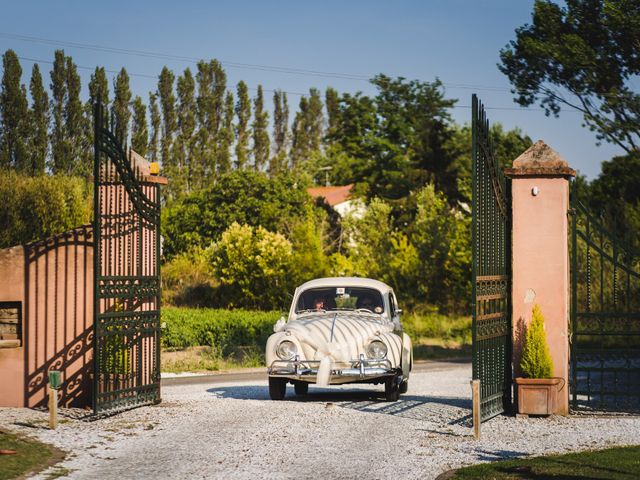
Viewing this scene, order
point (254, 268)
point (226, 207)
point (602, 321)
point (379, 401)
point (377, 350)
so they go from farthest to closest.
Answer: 1. point (226, 207)
2. point (254, 268)
3. point (379, 401)
4. point (377, 350)
5. point (602, 321)

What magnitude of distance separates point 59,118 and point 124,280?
129 ft

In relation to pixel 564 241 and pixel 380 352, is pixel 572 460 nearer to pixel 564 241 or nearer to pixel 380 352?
pixel 564 241

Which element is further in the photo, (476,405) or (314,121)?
(314,121)

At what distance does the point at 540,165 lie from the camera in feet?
46.4

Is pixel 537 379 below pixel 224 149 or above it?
below

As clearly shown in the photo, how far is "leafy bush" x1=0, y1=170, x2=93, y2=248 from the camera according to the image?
39500mm

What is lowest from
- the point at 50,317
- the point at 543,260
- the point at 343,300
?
the point at 50,317

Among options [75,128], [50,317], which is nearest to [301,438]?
[50,317]

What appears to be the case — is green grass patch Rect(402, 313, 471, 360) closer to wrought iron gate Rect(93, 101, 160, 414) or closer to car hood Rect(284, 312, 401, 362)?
car hood Rect(284, 312, 401, 362)

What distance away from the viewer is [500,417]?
13.8 meters

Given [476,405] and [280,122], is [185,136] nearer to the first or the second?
[280,122]

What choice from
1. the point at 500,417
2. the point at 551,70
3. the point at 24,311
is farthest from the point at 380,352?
the point at 551,70

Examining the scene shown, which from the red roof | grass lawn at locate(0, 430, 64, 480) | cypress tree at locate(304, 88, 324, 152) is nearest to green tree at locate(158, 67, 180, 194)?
the red roof

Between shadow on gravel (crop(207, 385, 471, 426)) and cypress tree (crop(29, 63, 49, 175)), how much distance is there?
29.5 metres
